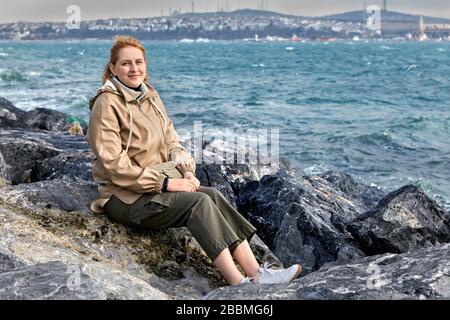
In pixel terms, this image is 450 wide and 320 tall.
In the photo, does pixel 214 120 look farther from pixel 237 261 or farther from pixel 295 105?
pixel 237 261

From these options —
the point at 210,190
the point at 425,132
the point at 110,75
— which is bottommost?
the point at 425,132

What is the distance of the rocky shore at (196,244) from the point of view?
11.8 feet

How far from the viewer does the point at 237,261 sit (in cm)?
465

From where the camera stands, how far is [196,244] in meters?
5.13

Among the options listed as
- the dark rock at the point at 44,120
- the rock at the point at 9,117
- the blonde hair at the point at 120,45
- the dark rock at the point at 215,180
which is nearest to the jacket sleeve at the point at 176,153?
the blonde hair at the point at 120,45

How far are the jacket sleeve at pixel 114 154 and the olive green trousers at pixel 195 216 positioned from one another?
5.0 inches

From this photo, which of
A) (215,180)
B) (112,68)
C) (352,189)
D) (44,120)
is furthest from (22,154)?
(44,120)

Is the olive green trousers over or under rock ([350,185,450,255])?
over

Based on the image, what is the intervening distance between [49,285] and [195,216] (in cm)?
141

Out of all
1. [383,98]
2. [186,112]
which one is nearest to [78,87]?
[186,112]

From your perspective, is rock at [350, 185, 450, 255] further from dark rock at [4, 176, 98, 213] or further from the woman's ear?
A: the woman's ear

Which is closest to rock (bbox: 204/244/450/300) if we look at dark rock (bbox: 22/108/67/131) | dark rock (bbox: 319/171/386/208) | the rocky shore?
the rocky shore

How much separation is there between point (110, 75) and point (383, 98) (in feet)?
102

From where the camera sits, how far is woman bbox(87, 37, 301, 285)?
4.49m
